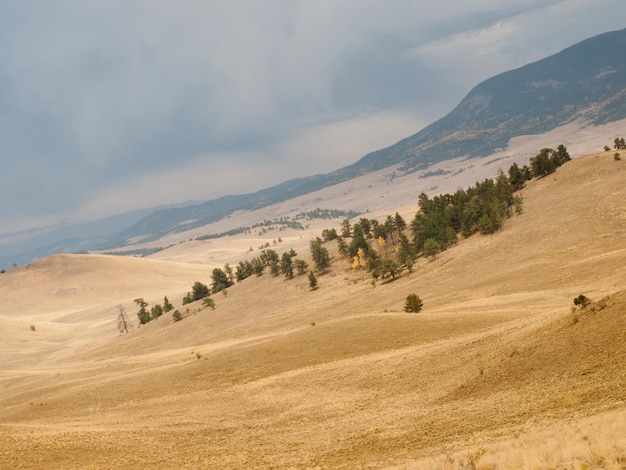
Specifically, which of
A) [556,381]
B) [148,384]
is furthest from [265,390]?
[556,381]

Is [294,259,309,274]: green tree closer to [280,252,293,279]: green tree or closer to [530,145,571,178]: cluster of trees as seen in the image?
[280,252,293,279]: green tree

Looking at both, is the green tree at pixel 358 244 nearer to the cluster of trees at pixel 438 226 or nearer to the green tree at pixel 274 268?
the cluster of trees at pixel 438 226

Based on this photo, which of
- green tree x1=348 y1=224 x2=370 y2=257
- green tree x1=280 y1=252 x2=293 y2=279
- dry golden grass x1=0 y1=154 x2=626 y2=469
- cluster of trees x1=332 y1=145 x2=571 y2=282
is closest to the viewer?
dry golden grass x1=0 y1=154 x2=626 y2=469

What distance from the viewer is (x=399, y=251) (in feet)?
361

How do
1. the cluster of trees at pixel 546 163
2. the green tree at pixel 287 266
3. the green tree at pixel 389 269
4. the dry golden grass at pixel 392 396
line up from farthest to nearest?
the green tree at pixel 287 266, the cluster of trees at pixel 546 163, the green tree at pixel 389 269, the dry golden grass at pixel 392 396

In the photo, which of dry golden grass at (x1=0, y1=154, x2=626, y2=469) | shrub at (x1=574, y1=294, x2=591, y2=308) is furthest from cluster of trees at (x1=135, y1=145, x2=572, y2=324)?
shrub at (x1=574, y1=294, x2=591, y2=308)

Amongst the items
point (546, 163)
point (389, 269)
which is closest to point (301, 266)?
point (389, 269)

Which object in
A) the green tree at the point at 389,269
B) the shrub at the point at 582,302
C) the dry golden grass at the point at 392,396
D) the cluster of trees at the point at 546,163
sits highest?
the cluster of trees at the point at 546,163

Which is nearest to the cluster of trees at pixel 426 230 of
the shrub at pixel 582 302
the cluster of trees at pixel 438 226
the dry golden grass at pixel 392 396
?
the cluster of trees at pixel 438 226

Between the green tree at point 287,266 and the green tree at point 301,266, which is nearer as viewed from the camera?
the green tree at point 301,266

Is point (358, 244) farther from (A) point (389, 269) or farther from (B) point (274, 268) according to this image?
(B) point (274, 268)

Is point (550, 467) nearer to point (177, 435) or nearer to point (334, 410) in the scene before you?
point (334, 410)

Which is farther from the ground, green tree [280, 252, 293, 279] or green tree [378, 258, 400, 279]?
green tree [280, 252, 293, 279]

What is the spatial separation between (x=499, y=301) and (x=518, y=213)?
57496 mm
